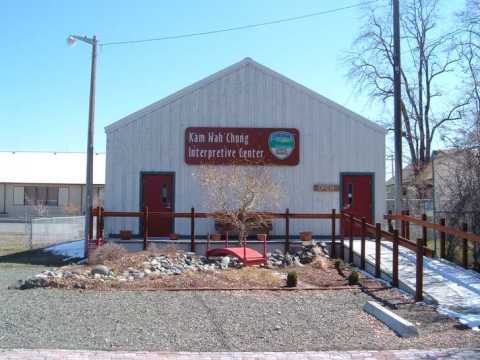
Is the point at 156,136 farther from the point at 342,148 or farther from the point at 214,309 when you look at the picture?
the point at 214,309

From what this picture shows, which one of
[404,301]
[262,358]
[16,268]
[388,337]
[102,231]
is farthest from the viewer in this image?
[102,231]

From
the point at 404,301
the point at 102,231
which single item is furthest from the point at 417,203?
the point at 404,301

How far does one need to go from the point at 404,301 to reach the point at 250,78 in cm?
1099

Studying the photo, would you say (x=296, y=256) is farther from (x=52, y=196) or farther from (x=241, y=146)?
(x=52, y=196)

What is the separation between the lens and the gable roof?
18906 millimetres

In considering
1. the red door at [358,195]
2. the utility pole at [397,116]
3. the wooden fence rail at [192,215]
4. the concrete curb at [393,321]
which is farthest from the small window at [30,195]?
the concrete curb at [393,321]

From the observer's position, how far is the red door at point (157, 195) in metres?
18.8

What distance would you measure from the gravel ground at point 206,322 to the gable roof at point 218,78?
8.95 meters

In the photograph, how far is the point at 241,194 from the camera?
56.4 ft

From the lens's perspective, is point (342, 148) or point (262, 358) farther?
point (342, 148)

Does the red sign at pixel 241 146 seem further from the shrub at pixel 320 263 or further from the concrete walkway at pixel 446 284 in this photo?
the concrete walkway at pixel 446 284

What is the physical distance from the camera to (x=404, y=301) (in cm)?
1028

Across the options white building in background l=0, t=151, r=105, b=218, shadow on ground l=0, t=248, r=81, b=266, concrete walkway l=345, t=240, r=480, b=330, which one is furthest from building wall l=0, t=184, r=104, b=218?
concrete walkway l=345, t=240, r=480, b=330

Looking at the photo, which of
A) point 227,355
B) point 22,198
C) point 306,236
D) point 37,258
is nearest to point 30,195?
point 22,198
